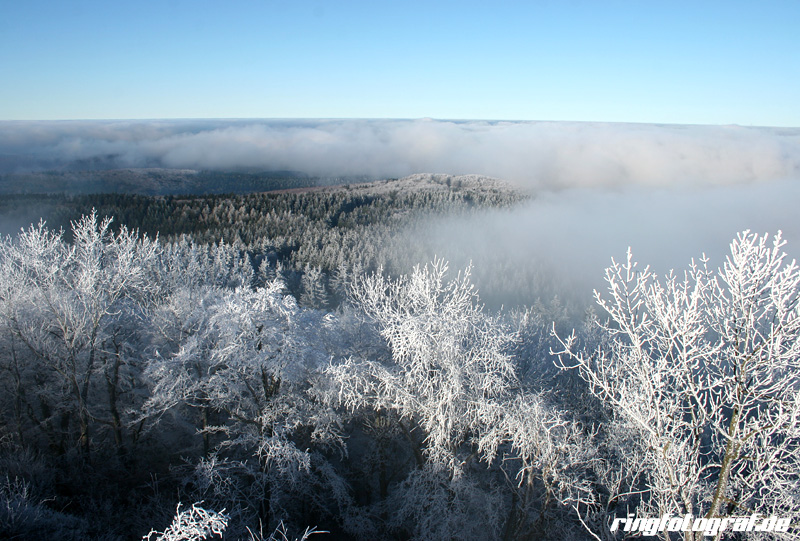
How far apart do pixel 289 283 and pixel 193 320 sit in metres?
46.2

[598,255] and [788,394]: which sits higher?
[788,394]

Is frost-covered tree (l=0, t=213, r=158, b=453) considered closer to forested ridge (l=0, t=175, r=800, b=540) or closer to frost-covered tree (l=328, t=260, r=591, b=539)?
forested ridge (l=0, t=175, r=800, b=540)

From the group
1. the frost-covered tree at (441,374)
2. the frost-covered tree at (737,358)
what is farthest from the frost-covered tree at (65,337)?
the frost-covered tree at (737,358)

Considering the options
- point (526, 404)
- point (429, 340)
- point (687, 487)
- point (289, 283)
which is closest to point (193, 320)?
point (429, 340)

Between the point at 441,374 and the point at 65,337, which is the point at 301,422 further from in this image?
the point at 65,337

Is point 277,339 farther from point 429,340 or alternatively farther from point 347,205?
point 347,205

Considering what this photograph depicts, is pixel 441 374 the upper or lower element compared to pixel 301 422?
upper

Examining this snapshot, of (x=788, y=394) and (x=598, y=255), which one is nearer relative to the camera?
(x=788, y=394)

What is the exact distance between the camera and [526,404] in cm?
977

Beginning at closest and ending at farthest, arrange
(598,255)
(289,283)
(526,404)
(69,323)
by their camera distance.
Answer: (526,404) < (69,323) < (289,283) < (598,255)

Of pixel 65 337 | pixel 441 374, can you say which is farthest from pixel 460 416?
pixel 65 337

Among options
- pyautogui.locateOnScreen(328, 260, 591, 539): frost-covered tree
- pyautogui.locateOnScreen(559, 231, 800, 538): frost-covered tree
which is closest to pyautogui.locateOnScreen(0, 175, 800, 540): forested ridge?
pyautogui.locateOnScreen(328, 260, 591, 539): frost-covered tree

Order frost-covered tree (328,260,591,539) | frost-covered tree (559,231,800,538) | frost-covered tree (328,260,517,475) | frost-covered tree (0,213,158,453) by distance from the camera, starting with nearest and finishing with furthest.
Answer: frost-covered tree (559,231,800,538) → frost-covered tree (328,260,591,539) → frost-covered tree (328,260,517,475) → frost-covered tree (0,213,158,453)

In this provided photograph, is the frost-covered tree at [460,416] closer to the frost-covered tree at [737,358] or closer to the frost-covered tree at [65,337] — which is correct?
the frost-covered tree at [737,358]
